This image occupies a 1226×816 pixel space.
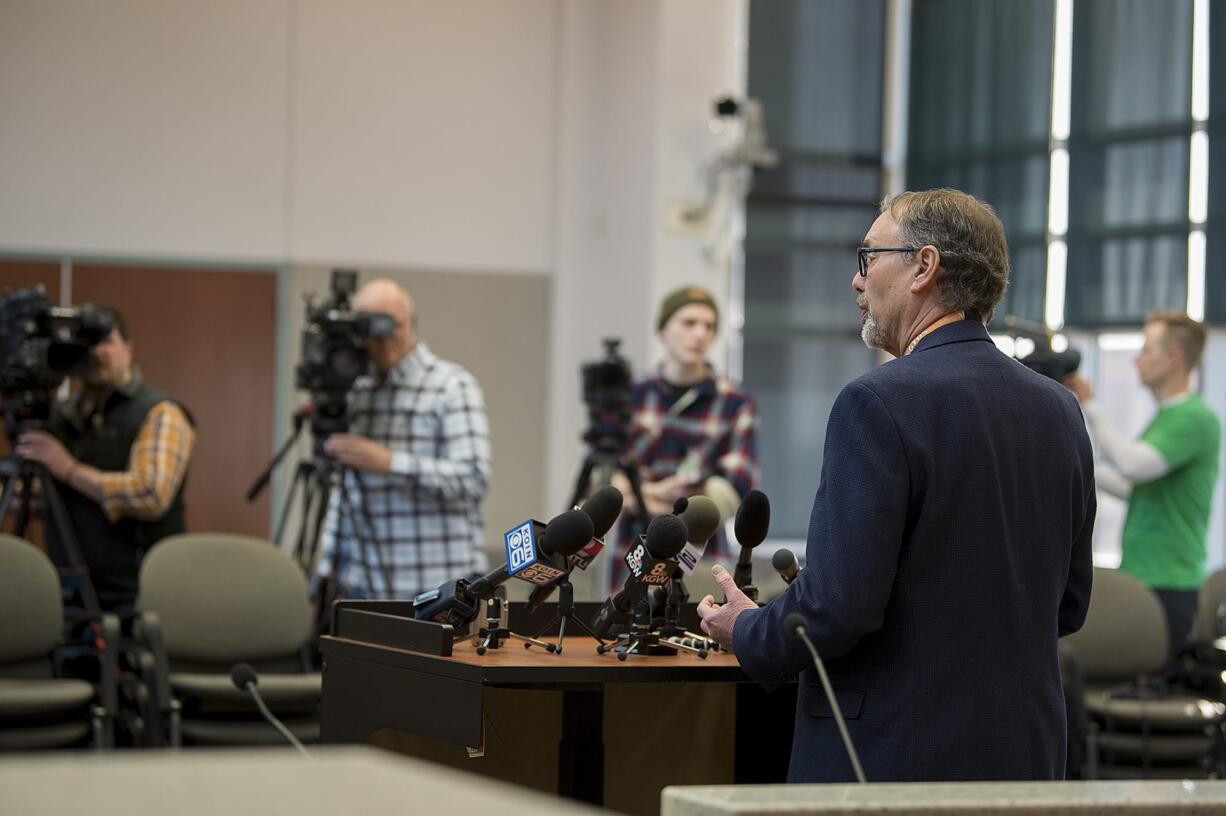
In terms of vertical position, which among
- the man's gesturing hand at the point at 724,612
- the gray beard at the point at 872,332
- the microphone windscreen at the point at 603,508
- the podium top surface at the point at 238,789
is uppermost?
the gray beard at the point at 872,332

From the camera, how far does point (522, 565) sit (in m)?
2.36

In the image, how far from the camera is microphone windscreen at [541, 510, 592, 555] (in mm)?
2295

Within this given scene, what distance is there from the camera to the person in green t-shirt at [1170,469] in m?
5.08

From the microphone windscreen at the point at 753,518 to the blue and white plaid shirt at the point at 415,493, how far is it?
2.07 meters

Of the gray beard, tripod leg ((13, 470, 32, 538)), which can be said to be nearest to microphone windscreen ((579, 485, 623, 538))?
the gray beard

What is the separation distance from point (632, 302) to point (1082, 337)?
7.33ft

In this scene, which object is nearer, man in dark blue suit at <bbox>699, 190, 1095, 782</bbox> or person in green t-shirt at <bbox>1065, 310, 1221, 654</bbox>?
man in dark blue suit at <bbox>699, 190, 1095, 782</bbox>

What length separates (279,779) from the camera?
93 centimetres

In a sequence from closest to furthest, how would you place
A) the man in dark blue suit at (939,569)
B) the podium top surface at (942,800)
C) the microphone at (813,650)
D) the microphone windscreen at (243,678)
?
the podium top surface at (942,800) < the microphone at (813,650) < the man in dark blue suit at (939,569) < the microphone windscreen at (243,678)

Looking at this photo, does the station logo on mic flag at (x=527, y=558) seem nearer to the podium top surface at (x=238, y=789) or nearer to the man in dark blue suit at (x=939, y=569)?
the man in dark blue suit at (x=939, y=569)

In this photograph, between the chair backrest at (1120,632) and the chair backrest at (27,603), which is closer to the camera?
the chair backrest at (27,603)

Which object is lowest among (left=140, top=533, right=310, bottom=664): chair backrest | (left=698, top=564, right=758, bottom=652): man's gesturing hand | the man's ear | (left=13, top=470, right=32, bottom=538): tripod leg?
(left=140, top=533, right=310, bottom=664): chair backrest

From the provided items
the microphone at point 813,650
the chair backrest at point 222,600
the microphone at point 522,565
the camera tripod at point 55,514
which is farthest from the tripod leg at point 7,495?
the microphone at point 813,650

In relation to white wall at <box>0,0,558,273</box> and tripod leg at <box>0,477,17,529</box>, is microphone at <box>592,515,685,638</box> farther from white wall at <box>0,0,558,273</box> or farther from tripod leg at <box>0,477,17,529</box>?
white wall at <box>0,0,558,273</box>
